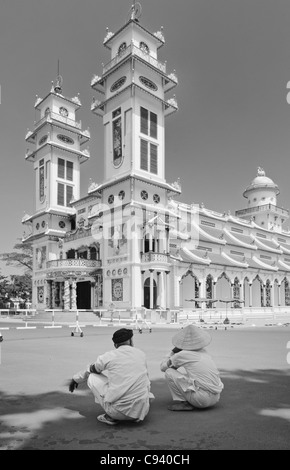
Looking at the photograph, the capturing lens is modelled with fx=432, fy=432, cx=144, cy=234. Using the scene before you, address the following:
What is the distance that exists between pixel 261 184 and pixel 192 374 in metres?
62.0

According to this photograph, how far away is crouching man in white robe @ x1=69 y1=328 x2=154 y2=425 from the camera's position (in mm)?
4645

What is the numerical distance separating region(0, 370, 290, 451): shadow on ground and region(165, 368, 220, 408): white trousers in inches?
4.1

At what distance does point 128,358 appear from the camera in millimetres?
4824

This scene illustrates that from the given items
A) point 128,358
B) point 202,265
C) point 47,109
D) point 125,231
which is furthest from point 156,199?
point 128,358

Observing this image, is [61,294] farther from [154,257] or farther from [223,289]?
[223,289]

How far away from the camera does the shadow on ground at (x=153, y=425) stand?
407 cm

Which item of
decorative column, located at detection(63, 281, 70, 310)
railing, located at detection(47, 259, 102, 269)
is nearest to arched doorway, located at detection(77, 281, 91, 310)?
decorative column, located at detection(63, 281, 70, 310)

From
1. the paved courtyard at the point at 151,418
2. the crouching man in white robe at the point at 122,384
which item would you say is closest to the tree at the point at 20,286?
the paved courtyard at the point at 151,418

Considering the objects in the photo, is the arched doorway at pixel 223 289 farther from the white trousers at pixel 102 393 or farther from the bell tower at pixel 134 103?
the white trousers at pixel 102 393

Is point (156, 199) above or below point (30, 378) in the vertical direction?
above

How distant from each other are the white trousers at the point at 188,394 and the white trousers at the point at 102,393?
840 mm
